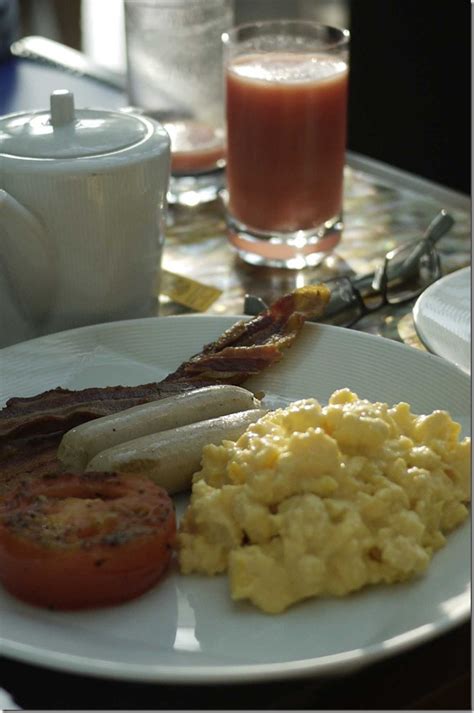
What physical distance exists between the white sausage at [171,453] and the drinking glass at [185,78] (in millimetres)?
1073

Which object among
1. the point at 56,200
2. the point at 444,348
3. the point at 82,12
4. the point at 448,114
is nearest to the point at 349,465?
the point at 444,348

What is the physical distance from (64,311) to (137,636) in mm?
713

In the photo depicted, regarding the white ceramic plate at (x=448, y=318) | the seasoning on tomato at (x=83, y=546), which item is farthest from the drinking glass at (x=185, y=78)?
the seasoning on tomato at (x=83, y=546)

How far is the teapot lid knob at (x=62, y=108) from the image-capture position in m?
1.50

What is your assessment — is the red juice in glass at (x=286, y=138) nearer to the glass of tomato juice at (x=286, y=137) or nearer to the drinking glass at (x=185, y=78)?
the glass of tomato juice at (x=286, y=137)

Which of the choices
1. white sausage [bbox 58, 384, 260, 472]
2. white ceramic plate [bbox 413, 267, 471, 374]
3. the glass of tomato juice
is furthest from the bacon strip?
the glass of tomato juice

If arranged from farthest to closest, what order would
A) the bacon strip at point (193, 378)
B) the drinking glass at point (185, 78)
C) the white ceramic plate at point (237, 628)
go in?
the drinking glass at point (185, 78), the bacon strip at point (193, 378), the white ceramic plate at point (237, 628)

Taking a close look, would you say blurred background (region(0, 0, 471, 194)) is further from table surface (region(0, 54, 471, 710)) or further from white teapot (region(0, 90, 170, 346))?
white teapot (region(0, 90, 170, 346))

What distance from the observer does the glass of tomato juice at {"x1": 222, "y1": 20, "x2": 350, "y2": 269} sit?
1782mm

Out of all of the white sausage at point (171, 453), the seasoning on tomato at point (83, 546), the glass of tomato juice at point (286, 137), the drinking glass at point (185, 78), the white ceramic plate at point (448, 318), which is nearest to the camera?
the seasoning on tomato at point (83, 546)

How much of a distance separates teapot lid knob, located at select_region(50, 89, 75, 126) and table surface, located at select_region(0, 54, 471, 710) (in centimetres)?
38

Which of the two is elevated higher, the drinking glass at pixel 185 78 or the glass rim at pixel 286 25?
the glass rim at pixel 286 25

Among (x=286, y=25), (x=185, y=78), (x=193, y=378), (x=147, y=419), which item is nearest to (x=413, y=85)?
(x=185, y=78)

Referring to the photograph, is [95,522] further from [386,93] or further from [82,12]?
[82,12]
